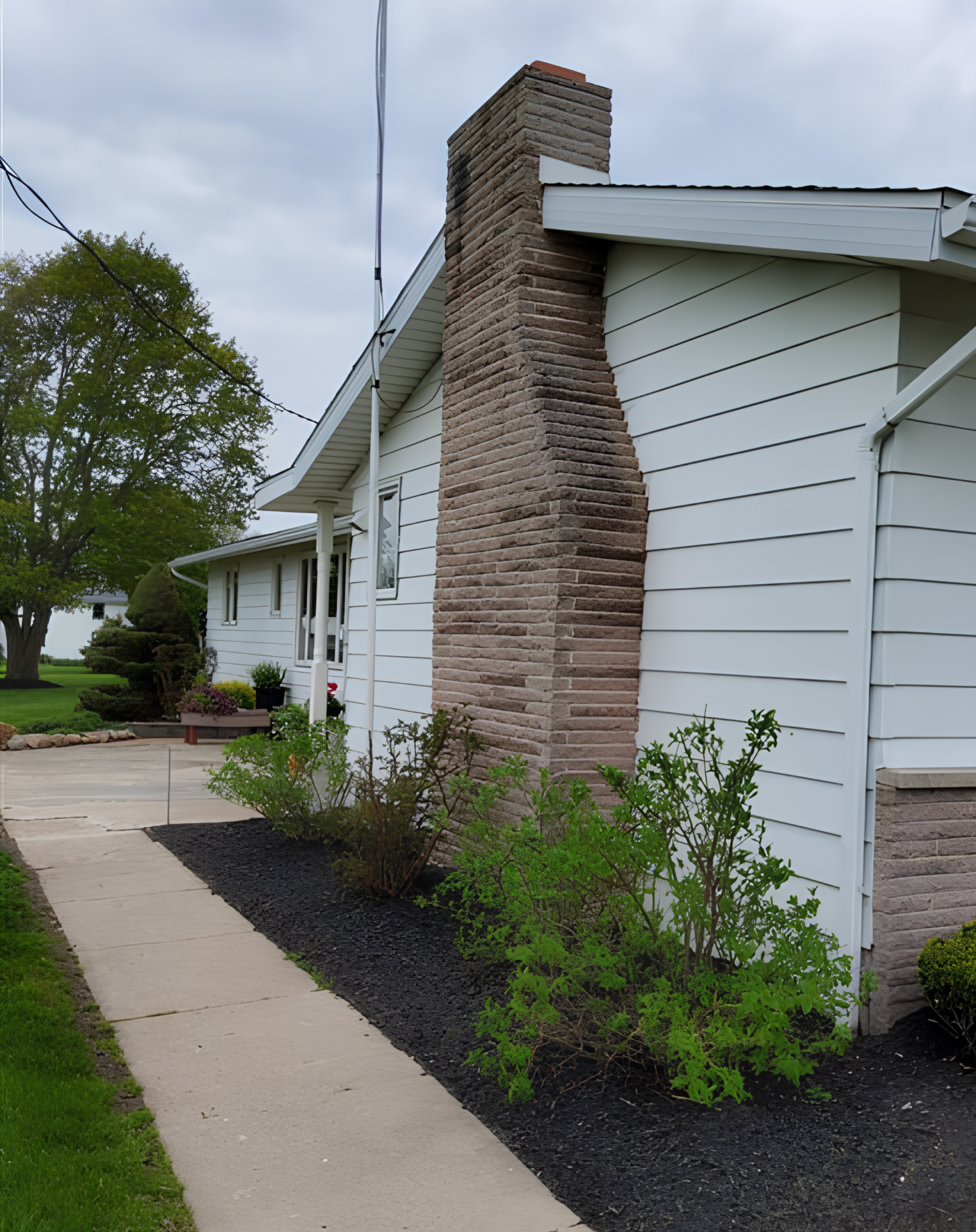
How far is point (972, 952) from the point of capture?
359cm

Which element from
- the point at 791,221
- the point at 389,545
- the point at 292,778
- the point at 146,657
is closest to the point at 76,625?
the point at 146,657

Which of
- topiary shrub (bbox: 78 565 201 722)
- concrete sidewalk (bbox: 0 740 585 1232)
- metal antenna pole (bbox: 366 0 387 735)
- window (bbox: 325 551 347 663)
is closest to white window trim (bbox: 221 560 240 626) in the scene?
topiary shrub (bbox: 78 565 201 722)

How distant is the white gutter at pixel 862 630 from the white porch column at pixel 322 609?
24.6 ft

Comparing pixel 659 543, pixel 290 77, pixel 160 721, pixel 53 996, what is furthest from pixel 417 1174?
pixel 160 721

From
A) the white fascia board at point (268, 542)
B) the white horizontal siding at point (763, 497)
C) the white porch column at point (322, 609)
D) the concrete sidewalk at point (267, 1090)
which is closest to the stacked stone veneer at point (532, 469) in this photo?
the white horizontal siding at point (763, 497)

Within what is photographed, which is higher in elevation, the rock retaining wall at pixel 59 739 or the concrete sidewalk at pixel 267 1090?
the concrete sidewalk at pixel 267 1090

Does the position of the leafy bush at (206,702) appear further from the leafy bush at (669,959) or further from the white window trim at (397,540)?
the leafy bush at (669,959)

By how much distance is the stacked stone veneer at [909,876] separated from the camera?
3818mm

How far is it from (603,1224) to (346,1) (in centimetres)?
867

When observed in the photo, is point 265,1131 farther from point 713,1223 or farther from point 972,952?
point 972,952

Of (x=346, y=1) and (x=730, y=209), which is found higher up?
(x=346, y=1)

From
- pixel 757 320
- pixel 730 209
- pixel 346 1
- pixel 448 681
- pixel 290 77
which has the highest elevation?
pixel 290 77

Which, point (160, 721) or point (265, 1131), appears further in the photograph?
point (160, 721)

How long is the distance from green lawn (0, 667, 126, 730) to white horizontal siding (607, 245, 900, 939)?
1268cm
